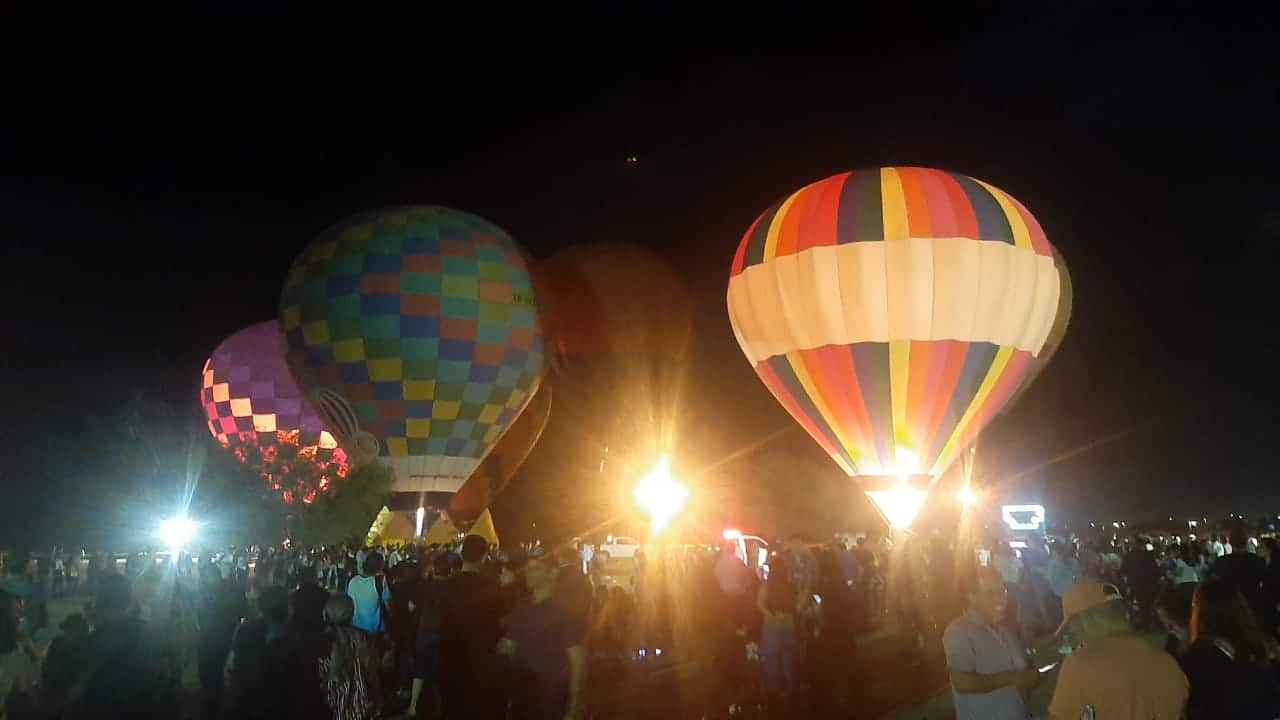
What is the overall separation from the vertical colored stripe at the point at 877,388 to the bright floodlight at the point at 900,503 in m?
0.45

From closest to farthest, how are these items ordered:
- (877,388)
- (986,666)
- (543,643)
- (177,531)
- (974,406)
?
(986,666)
(543,643)
(877,388)
(974,406)
(177,531)

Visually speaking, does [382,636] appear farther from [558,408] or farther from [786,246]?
[558,408]

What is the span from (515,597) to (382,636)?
2.02 m

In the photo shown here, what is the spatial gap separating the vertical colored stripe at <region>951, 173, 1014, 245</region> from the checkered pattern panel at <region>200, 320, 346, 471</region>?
17.8 m

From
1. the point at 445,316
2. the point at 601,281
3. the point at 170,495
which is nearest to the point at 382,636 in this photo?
the point at 445,316

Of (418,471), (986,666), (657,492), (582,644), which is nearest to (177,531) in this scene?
(418,471)

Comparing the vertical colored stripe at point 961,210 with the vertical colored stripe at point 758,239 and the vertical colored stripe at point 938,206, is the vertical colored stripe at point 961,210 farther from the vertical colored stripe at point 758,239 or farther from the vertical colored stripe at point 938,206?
the vertical colored stripe at point 758,239

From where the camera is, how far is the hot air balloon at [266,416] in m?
26.7

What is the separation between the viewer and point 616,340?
26484 millimetres

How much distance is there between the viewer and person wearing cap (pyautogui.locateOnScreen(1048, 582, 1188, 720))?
316 centimetres

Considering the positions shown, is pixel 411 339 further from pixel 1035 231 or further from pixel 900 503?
pixel 1035 231

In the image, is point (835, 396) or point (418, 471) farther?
point (418, 471)

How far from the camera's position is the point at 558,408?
28.2 m

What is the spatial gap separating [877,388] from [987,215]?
341 centimetres
